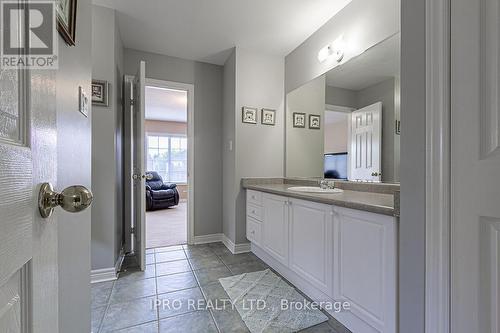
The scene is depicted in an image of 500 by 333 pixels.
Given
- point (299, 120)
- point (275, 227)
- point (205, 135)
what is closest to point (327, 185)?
point (275, 227)

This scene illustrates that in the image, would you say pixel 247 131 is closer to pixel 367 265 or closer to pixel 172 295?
pixel 172 295

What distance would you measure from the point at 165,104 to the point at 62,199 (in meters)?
5.53

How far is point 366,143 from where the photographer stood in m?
2.00

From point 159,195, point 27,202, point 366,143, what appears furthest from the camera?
point 159,195

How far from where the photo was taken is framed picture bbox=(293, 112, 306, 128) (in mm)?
2869

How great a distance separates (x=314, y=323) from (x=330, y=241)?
1.78 ft

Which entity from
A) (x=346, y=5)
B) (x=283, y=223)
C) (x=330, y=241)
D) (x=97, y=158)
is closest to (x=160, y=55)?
(x=97, y=158)

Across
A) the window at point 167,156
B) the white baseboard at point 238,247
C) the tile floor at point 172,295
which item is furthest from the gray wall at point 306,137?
the window at point 167,156

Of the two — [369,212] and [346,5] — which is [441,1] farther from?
[346,5]

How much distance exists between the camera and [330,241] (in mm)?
1517

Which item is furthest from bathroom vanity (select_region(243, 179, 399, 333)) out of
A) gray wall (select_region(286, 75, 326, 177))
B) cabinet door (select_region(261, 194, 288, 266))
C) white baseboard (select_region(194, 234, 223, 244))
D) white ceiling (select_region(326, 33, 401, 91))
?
white baseboard (select_region(194, 234, 223, 244))

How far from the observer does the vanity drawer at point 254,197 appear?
2.52 metres

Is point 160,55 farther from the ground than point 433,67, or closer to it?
farther from the ground

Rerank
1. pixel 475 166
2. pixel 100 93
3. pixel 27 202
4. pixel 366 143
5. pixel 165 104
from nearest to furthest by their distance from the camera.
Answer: pixel 27 202
pixel 475 166
pixel 366 143
pixel 100 93
pixel 165 104
